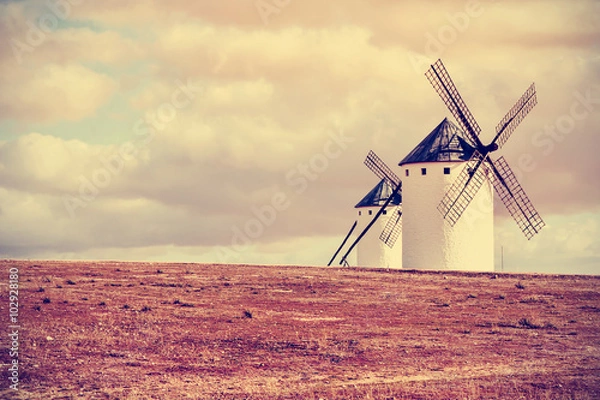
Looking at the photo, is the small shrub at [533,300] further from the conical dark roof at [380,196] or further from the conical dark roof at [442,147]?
the conical dark roof at [380,196]

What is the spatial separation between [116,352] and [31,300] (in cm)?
770

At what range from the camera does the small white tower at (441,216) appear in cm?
3753

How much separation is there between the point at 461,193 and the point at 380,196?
49.1 feet

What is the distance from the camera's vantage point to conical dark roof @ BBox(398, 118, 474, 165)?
37.9 m

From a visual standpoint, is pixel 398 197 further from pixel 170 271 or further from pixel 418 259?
pixel 170 271

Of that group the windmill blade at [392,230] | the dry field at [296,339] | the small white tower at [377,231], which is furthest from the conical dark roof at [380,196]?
the dry field at [296,339]

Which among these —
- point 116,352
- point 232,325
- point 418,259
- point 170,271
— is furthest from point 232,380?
point 418,259

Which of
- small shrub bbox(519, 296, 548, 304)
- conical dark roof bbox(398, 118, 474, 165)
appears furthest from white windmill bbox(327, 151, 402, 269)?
small shrub bbox(519, 296, 548, 304)

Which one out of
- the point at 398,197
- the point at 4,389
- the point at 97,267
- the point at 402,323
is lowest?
the point at 4,389

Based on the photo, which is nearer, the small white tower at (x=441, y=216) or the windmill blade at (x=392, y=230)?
the small white tower at (x=441, y=216)

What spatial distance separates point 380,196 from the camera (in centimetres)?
5178

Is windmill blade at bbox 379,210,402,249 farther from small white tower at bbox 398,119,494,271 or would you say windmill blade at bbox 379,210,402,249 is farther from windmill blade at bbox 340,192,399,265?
small white tower at bbox 398,119,494,271

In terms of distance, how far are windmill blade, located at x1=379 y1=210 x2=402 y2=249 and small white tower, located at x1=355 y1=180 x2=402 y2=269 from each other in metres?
0.28

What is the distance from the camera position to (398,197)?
5116 centimetres
